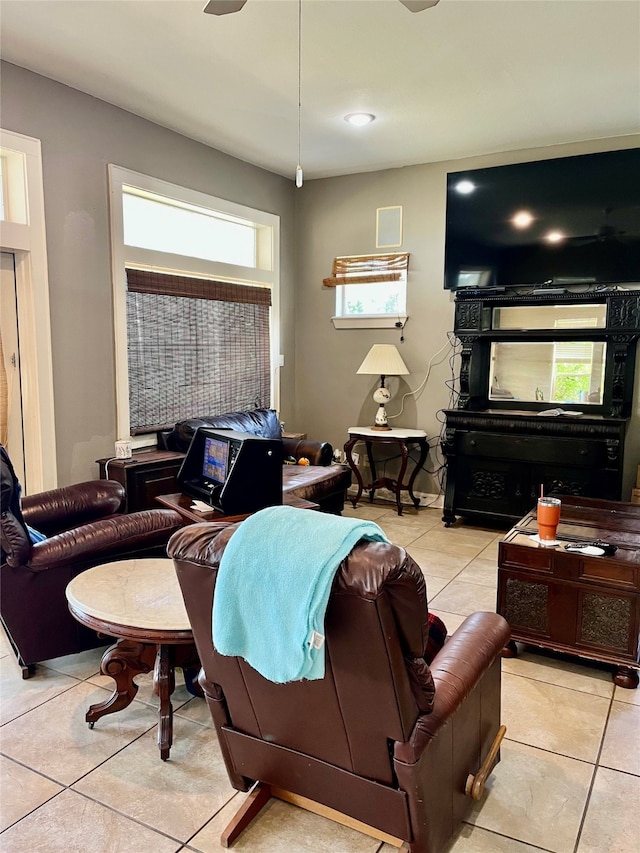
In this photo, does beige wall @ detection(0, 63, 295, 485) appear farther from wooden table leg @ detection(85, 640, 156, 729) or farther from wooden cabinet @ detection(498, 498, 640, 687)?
wooden cabinet @ detection(498, 498, 640, 687)

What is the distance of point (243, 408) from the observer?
17.3 ft

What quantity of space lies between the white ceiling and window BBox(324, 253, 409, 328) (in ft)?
3.41

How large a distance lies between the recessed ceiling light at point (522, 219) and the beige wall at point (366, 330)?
452 mm

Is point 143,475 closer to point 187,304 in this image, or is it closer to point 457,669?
point 187,304

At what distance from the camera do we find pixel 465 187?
187 inches

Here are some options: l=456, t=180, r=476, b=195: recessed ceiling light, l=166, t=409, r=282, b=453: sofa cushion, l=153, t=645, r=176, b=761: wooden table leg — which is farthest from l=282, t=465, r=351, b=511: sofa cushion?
l=456, t=180, r=476, b=195: recessed ceiling light

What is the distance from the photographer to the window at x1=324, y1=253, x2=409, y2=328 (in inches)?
208

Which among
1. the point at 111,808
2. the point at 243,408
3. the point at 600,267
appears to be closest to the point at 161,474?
the point at 243,408

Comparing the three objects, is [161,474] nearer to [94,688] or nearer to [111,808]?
[94,688]

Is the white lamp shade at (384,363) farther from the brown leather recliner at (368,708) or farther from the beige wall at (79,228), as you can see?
the brown leather recliner at (368,708)

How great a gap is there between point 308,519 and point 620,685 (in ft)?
6.55

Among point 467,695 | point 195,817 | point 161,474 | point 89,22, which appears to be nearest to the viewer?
point 467,695

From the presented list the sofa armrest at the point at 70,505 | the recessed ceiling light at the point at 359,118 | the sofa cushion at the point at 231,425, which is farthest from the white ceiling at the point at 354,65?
the sofa armrest at the point at 70,505

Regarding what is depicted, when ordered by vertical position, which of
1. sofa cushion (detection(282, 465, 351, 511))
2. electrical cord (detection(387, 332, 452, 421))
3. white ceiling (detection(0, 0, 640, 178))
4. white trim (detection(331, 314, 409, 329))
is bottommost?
sofa cushion (detection(282, 465, 351, 511))
